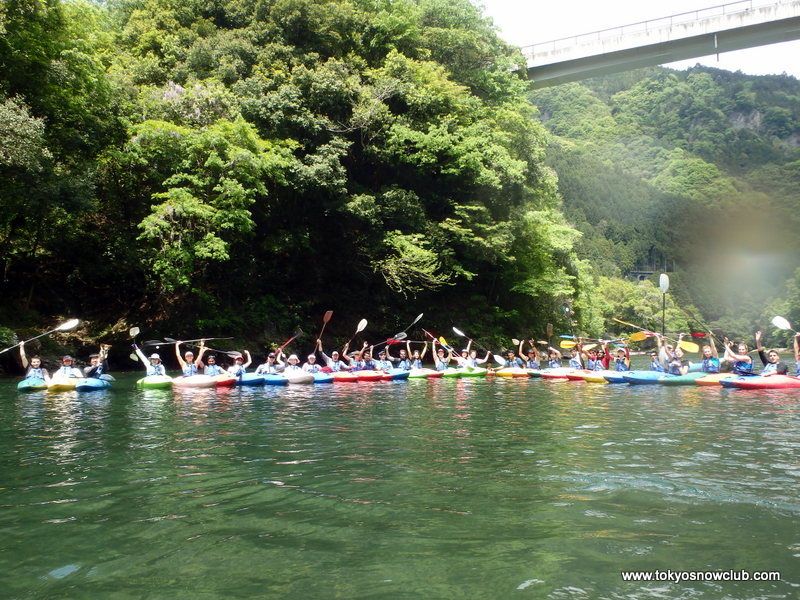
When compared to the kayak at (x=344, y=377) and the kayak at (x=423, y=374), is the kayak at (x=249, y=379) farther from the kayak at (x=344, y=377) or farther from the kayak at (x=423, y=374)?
the kayak at (x=423, y=374)

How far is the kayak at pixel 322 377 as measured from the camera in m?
15.6

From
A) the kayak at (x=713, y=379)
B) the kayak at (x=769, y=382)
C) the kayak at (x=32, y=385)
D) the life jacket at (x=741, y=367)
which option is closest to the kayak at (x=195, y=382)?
the kayak at (x=32, y=385)

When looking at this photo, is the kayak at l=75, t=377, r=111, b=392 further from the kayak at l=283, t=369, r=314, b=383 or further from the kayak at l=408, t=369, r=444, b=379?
the kayak at l=408, t=369, r=444, b=379

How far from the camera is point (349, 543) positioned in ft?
12.7

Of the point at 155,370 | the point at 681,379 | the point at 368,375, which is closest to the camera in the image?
the point at 155,370

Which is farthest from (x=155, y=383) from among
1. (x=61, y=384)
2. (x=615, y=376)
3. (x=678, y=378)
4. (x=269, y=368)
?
(x=678, y=378)

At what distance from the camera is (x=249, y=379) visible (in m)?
14.6

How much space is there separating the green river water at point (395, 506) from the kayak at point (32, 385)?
4012mm

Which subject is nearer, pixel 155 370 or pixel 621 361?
pixel 155 370

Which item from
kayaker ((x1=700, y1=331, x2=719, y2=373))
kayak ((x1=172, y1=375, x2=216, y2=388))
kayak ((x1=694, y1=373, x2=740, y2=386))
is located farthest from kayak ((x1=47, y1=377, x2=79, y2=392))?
kayaker ((x1=700, y1=331, x2=719, y2=373))

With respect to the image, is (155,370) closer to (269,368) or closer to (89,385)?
(89,385)

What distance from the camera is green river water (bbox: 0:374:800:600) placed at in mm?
3342

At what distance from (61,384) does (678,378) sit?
1337cm

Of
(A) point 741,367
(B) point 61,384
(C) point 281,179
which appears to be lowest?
(A) point 741,367
